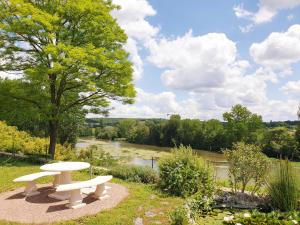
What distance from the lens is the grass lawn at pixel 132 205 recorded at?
6336mm

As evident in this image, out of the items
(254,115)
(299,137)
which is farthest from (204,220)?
(254,115)

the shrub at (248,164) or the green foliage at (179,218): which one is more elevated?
the shrub at (248,164)

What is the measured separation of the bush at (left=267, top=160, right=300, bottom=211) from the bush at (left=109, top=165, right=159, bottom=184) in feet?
13.3

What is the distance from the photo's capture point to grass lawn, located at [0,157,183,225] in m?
6.34

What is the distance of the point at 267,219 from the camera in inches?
246

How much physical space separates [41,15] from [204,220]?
10.7m

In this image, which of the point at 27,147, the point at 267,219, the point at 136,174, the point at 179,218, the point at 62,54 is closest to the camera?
the point at 179,218

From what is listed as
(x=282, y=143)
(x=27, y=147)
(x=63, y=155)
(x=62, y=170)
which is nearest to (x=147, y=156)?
(x=282, y=143)

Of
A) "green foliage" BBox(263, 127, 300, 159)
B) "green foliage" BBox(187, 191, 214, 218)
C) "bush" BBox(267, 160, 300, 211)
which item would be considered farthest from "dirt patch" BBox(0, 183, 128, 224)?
"green foliage" BBox(263, 127, 300, 159)

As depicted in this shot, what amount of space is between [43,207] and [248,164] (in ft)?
18.9

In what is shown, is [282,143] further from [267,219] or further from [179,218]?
[179,218]

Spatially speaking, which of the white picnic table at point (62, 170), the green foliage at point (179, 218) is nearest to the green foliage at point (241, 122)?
the white picnic table at point (62, 170)

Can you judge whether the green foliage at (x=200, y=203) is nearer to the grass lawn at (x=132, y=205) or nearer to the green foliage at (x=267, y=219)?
the grass lawn at (x=132, y=205)

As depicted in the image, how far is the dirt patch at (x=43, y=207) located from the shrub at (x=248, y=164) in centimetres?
335
